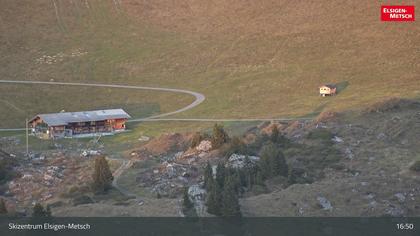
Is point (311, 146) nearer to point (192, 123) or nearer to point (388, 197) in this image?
point (388, 197)

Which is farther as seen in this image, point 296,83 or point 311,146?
point 296,83

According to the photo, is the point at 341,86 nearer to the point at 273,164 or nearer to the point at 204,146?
the point at 204,146

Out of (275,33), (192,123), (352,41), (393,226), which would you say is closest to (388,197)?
(393,226)

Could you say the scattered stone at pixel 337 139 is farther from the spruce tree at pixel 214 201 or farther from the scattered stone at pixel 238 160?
the spruce tree at pixel 214 201

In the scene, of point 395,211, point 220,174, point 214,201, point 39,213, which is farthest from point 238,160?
point 39,213

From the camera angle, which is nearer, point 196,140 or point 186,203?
point 186,203

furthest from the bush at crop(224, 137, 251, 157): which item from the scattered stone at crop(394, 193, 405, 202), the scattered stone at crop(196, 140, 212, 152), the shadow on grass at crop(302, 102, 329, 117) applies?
the shadow on grass at crop(302, 102, 329, 117)

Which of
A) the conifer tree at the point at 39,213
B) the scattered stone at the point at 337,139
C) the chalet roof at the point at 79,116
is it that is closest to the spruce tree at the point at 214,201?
the conifer tree at the point at 39,213
